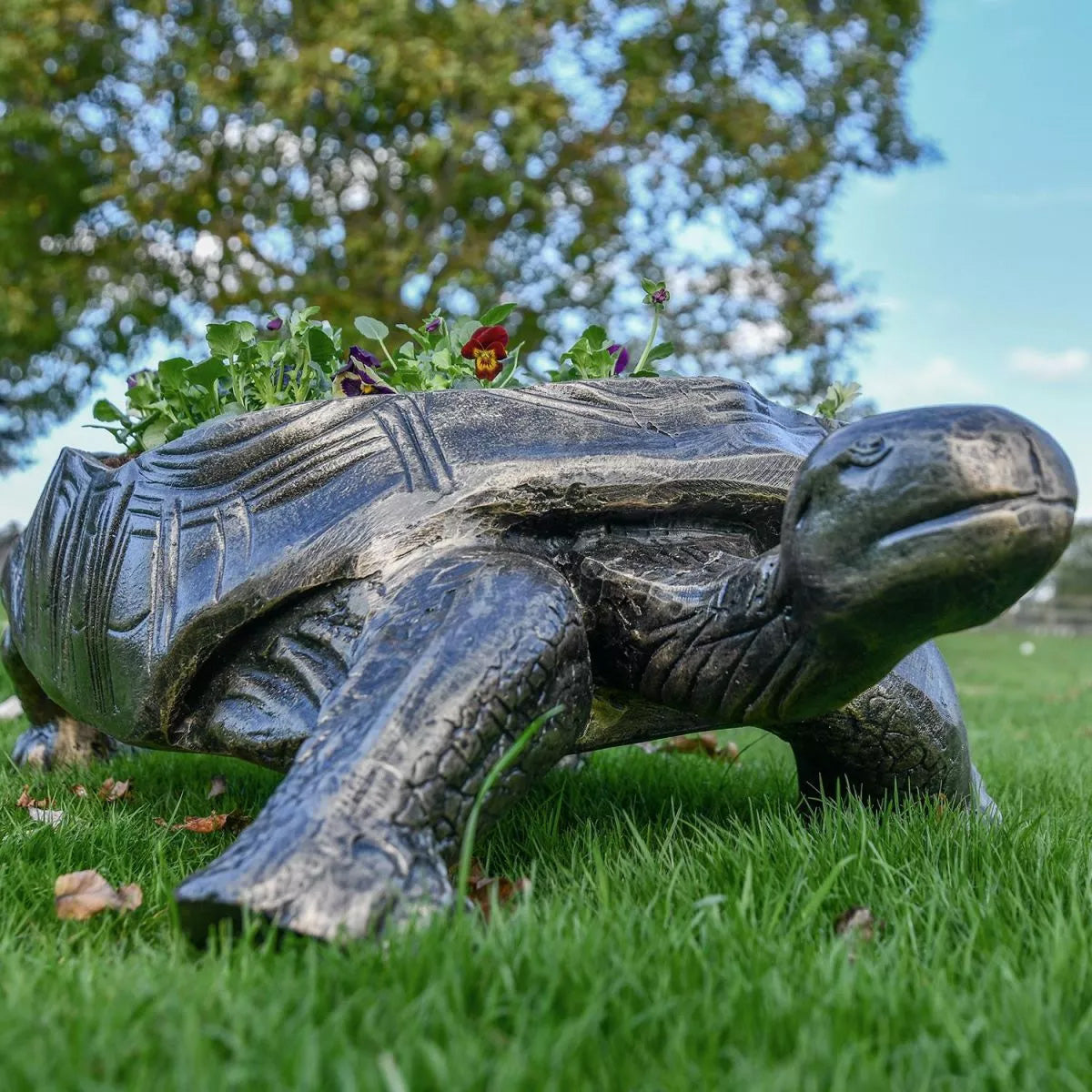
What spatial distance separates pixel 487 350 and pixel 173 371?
2.58 ft

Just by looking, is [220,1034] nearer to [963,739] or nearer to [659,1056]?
[659,1056]

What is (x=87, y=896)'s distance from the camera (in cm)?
176

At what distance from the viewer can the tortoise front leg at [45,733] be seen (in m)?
3.43

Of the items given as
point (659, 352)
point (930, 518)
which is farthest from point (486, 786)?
point (659, 352)

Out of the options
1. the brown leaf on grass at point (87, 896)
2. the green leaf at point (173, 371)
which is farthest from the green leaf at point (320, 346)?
the brown leaf on grass at point (87, 896)

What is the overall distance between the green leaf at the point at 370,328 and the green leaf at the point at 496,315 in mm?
255

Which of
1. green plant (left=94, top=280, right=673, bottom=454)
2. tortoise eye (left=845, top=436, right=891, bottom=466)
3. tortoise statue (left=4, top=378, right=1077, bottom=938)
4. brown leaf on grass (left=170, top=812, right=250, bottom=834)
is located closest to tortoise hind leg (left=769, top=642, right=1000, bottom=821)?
tortoise statue (left=4, top=378, right=1077, bottom=938)

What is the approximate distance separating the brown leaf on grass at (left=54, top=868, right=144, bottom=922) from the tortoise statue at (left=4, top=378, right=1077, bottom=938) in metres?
0.30

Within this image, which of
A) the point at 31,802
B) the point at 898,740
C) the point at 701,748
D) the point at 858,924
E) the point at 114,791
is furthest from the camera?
the point at 701,748

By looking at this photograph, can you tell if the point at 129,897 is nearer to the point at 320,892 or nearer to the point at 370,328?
the point at 320,892

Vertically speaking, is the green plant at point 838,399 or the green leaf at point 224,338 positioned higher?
the green leaf at point 224,338

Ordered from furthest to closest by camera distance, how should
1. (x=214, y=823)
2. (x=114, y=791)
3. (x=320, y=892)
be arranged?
(x=114, y=791), (x=214, y=823), (x=320, y=892)

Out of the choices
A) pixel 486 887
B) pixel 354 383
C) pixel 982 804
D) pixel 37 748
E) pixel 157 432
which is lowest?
pixel 37 748

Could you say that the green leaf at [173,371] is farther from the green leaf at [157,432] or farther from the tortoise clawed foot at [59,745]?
the tortoise clawed foot at [59,745]
